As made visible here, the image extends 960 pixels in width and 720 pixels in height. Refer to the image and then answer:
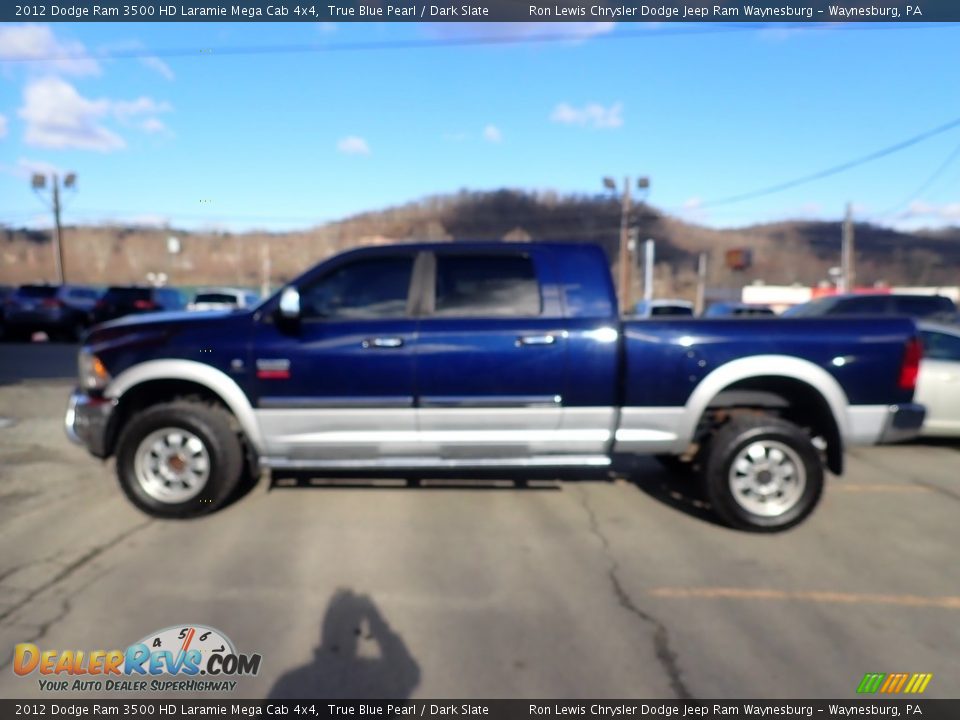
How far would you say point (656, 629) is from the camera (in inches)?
126


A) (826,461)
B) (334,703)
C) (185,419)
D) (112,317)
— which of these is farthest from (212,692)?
(112,317)

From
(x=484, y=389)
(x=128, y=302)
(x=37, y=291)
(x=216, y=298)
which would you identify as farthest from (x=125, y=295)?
(x=484, y=389)

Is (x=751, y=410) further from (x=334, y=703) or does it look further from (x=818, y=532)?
(x=334, y=703)

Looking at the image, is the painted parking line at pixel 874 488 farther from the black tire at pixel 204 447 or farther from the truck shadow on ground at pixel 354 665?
the black tire at pixel 204 447

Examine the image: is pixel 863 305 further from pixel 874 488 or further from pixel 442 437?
pixel 442 437

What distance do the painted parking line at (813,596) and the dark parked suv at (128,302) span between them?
2196 centimetres

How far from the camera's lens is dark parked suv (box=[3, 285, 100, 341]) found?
64.6 ft

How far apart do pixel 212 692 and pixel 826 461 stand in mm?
4216

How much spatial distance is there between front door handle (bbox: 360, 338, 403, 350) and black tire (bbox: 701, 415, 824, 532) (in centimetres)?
228

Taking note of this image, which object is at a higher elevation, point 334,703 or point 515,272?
point 515,272

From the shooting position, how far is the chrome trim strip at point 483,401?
443 centimetres

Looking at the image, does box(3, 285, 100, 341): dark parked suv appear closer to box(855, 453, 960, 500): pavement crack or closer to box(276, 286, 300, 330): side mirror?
box(276, 286, 300, 330): side mirror

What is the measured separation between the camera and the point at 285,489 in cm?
519

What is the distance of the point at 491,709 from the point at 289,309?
2.75 meters
